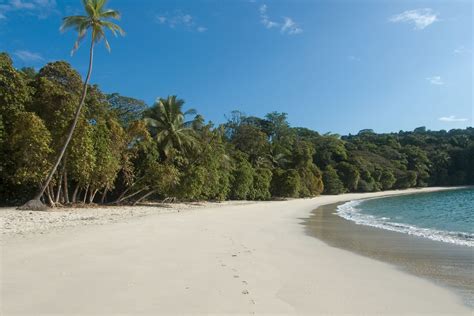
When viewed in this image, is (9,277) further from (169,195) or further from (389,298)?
(169,195)

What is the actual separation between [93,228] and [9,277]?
590cm

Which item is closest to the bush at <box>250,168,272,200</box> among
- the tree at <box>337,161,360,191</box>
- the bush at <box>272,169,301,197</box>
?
the bush at <box>272,169,301,197</box>

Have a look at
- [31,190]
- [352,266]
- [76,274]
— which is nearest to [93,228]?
[76,274]

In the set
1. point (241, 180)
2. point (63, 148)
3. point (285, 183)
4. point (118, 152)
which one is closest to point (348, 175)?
point (285, 183)

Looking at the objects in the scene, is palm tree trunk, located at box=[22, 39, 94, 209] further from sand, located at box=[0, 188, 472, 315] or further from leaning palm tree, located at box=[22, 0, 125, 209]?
sand, located at box=[0, 188, 472, 315]

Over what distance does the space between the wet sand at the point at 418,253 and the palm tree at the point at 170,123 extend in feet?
53.5

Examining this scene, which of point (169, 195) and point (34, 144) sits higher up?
point (34, 144)

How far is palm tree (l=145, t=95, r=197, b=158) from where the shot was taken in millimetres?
27312

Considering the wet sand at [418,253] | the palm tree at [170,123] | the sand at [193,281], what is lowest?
the wet sand at [418,253]

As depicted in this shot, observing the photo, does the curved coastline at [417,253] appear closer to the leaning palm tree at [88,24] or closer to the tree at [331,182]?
the leaning palm tree at [88,24]

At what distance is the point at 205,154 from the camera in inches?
1127

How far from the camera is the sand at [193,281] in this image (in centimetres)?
451

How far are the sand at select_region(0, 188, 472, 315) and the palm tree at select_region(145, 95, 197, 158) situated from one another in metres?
Result: 18.5

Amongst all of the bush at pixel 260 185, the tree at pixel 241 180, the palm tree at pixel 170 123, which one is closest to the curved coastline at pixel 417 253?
the palm tree at pixel 170 123
